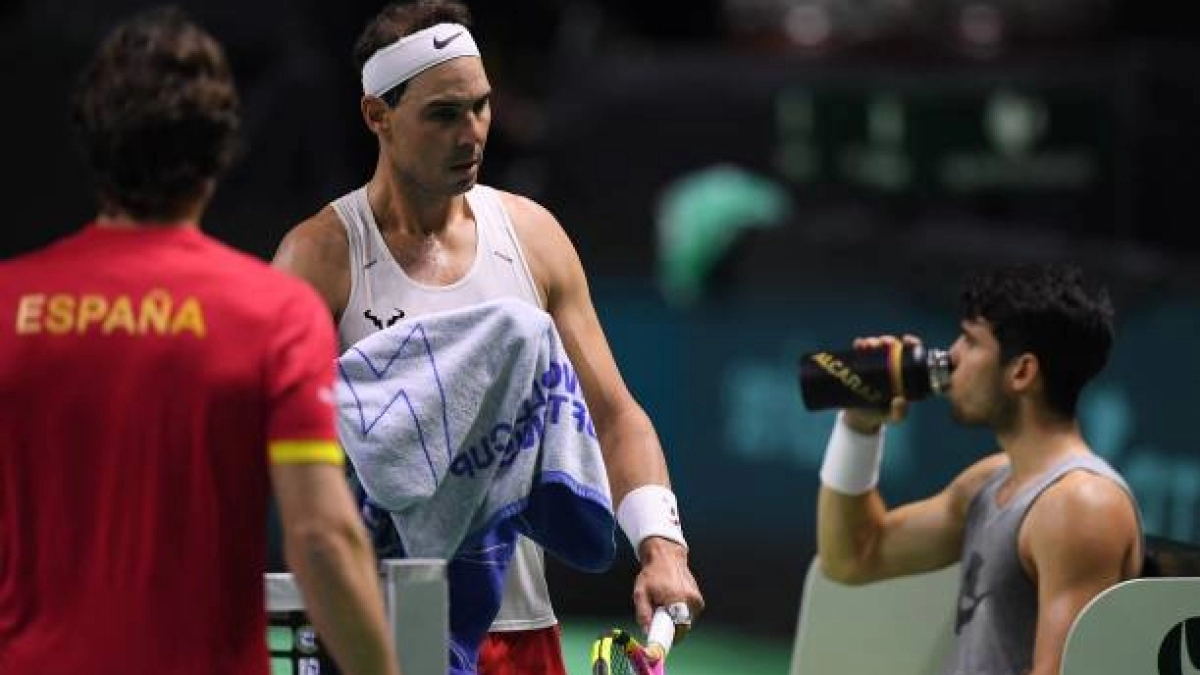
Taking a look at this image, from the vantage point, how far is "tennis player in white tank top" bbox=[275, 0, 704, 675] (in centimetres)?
465

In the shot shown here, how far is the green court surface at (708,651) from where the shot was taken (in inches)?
334

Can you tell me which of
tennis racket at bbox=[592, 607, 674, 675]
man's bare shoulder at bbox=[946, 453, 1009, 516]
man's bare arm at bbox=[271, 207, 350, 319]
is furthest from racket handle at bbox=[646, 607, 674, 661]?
man's bare shoulder at bbox=[946, 453, 1009, 516]

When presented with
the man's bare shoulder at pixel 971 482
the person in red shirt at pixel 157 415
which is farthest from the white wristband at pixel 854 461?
the person in red shirt at pixel 157 415

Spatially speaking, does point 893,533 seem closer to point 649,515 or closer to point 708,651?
point 649,515

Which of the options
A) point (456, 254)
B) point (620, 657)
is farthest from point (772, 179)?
point (620, 657)

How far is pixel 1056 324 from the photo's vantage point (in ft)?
17.5

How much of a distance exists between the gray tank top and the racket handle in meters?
0.96

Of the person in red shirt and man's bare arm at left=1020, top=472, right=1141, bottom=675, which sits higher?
the person in red shirt

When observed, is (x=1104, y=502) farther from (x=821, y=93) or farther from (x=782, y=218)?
(x=821, y=93)

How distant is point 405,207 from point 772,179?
608cm

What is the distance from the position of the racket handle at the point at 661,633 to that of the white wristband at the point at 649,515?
18cm

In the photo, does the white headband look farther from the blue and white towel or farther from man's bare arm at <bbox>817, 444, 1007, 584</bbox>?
man's bare arm at <bbox>817, 444, 1007, 584</bbox>

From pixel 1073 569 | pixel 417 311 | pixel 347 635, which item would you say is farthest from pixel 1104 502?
pixel 347 635

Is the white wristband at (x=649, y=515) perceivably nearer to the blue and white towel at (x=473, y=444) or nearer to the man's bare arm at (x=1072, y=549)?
the blue and white towel at (x=473, y=444)
